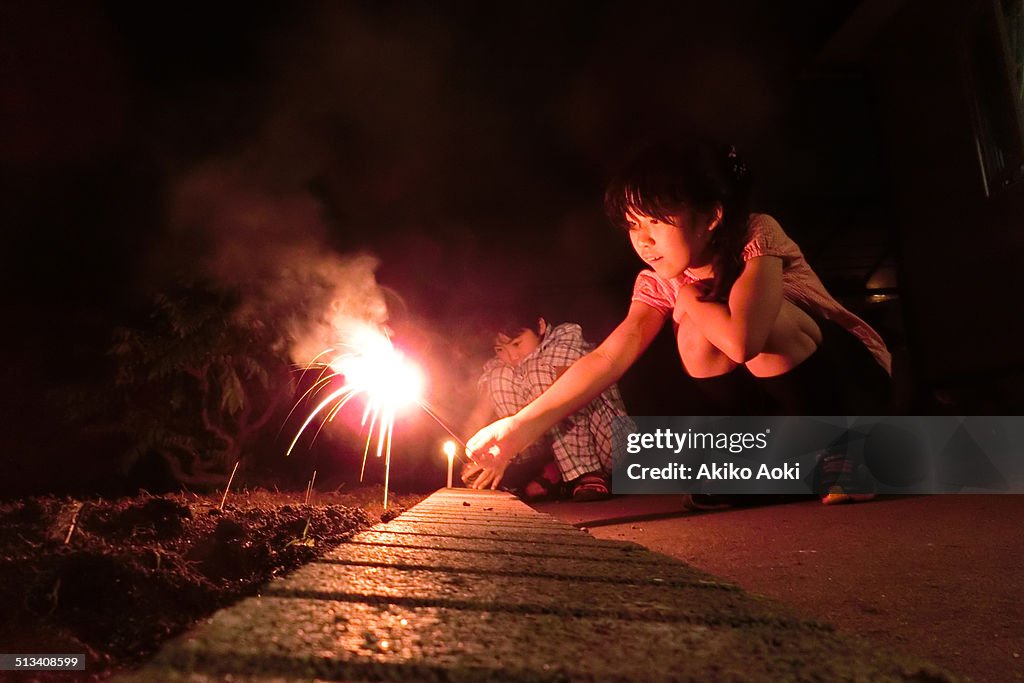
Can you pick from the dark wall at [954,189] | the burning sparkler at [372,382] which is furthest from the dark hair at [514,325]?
the dark wall at [954,189]

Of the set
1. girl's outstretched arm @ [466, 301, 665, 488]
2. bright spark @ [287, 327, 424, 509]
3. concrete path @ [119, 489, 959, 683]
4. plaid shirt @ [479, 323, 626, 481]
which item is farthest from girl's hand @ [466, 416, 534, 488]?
plaid shirt @ [479, 323, 626, 481]

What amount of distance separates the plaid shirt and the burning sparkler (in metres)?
0.48

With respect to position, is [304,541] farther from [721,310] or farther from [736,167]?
[736,167]

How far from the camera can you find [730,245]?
2.80 m

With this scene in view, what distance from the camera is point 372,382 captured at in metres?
3.76

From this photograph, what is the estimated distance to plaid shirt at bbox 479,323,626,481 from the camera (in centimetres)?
393

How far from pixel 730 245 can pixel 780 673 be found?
2.40 meters

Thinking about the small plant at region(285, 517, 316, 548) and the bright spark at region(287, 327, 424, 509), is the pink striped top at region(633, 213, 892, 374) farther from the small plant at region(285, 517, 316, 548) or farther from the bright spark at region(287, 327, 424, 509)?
the small plant at region(285, 517, 316, 548)

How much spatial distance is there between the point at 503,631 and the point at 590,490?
3059 millimetres

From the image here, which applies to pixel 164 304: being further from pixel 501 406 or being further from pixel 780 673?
pixel 780 673

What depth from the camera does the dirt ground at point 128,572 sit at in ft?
3.48

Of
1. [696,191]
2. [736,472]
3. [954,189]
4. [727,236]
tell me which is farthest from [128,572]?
[954,189]

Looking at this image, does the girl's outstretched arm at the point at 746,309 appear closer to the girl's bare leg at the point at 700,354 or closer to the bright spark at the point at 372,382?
the girl's bare leg at the point at 700,354

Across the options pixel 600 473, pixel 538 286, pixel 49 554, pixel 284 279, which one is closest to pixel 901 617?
pixel 49 554
